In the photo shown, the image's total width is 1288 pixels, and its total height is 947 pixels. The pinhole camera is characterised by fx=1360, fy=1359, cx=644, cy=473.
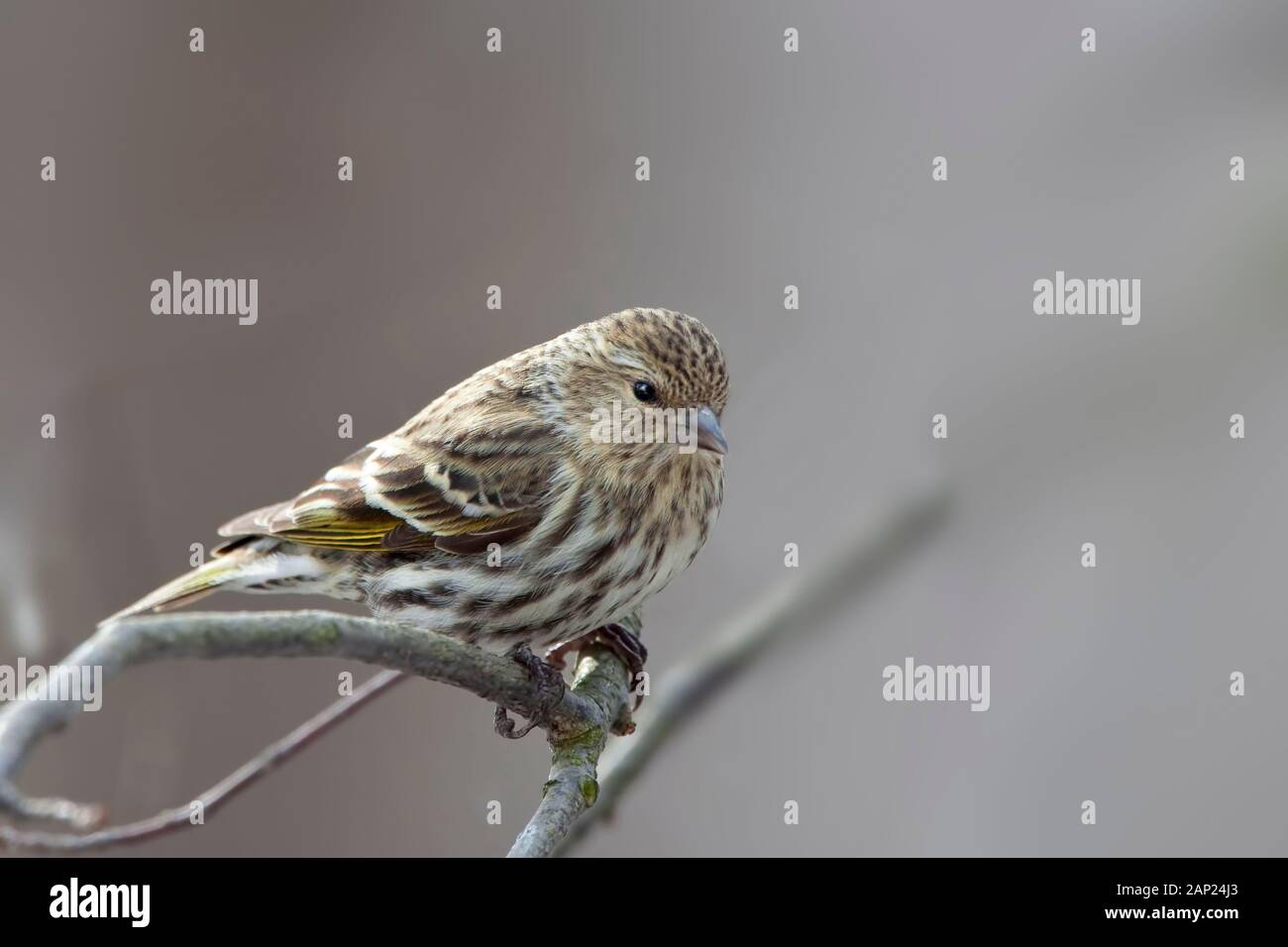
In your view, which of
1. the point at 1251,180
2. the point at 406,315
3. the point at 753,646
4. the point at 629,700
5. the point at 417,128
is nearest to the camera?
the point at 629,700

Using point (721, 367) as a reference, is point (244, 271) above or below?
above

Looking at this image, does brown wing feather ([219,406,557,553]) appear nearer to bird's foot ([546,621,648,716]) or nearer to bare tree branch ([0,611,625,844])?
bird's foot ([546,621,648,716])

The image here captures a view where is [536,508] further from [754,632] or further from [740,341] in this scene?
[740,341]

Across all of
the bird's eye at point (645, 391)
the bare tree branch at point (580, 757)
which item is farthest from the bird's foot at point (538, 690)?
the bird's eye at point (645, 391)

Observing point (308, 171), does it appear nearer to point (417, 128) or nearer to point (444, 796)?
point (417, 128)

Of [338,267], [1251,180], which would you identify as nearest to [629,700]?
[1251,180]

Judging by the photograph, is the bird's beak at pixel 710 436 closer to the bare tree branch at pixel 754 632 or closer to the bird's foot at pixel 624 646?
the bird's foot at pixel 624 646

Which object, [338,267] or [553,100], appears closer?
[338,267]
